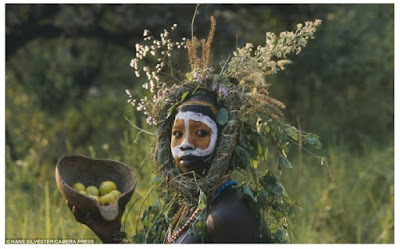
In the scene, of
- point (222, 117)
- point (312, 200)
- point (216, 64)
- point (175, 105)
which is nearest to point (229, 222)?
point (222, 117)

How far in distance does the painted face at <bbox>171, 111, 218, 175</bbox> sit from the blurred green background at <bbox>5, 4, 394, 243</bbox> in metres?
3.16

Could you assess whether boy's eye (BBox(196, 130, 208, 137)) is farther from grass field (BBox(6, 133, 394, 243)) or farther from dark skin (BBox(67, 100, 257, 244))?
grass field (BBox(6, 133, 394, 243))

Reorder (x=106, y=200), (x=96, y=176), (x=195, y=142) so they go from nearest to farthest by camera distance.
Result: (x=195, y=142), (x=106, y=200), (x=96, y=176)

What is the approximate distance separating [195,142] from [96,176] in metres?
0.67

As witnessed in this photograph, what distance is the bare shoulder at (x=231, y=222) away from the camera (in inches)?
129

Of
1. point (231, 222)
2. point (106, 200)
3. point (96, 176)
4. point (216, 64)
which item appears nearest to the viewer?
point (231, 222)

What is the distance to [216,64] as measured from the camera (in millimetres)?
7188

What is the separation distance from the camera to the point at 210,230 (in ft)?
10.9

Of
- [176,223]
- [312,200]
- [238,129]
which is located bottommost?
[312,200]

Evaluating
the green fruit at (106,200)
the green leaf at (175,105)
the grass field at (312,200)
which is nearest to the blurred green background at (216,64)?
the grass field at (312,200)

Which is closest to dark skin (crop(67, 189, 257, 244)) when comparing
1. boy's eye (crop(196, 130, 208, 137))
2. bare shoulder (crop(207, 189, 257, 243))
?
bare shoulder (crop(207, 189, 257, 243))

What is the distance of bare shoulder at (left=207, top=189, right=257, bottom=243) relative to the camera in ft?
10.8

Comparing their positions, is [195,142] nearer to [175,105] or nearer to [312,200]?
[175,105]

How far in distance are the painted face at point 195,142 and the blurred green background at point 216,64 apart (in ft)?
10.4
